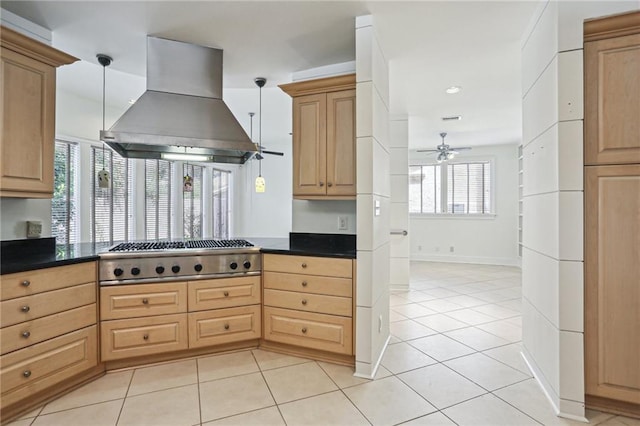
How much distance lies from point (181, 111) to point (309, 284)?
186 centimetres

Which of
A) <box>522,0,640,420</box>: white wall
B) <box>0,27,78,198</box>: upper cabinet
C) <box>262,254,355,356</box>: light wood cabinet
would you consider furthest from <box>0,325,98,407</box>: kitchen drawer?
<box>522,0,640,420</box>: white wall

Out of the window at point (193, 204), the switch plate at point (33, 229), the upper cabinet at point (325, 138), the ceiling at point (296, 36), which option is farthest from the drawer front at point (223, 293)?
the window at point (193, 204)

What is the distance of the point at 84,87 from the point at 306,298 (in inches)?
148

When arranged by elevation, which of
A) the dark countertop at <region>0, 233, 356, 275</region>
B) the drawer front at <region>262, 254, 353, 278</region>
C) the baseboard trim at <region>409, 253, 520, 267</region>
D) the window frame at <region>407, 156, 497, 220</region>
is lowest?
the baseboard trim at <region>409, 253, 520, 267</region>

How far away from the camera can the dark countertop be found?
2.01m

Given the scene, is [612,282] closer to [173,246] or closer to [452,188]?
[173,246]

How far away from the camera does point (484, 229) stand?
732 centimetres

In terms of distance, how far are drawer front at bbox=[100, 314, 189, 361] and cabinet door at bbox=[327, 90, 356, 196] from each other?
168 centimetres

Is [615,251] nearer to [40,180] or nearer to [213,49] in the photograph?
[213,49]

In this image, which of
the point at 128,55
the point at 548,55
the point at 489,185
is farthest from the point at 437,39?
the point at 489,185

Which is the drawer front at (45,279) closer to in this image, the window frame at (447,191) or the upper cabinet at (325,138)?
the upper cabinet at (325,138)

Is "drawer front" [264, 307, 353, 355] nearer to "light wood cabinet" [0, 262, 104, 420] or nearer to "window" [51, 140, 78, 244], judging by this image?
"light wood cabinet" [0, 262, 104, 420]

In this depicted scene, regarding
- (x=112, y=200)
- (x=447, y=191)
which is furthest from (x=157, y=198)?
(x=447, y=191)

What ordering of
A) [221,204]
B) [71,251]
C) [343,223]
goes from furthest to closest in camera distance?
[221,204] < [343,223] < [71,251]
